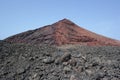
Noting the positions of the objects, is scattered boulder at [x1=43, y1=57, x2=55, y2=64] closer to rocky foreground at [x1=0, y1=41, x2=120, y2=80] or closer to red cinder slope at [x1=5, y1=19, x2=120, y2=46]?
rocky foreground at [x1=0, y1=41, x2=120, y2=80]

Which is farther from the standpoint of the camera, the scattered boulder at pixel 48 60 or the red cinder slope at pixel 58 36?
the red cinder slope at pixel 58 36

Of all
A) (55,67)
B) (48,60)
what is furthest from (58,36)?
(55,67)

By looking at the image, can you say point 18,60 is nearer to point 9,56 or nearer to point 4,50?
point 9,56

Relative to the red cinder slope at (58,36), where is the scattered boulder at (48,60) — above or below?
below

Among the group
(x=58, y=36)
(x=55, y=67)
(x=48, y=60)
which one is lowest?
(x=55, y=67)

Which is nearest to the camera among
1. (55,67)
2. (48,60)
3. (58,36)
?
(55,67)

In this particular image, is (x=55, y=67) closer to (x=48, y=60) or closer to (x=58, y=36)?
(x=48, y=60)

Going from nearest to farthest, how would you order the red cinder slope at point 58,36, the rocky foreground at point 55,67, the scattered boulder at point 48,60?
the rocky foreground at point 55,67
the scattered boulder at point 48,60
the red cinder slope at point 58,36

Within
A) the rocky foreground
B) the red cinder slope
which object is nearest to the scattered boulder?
the rocky foreground

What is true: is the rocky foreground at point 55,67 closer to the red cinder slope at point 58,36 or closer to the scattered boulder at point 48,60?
the scattered boulder at point 48,60

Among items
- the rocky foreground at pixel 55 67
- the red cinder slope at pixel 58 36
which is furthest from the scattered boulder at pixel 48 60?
the red cinder slope at pixel 58 36
